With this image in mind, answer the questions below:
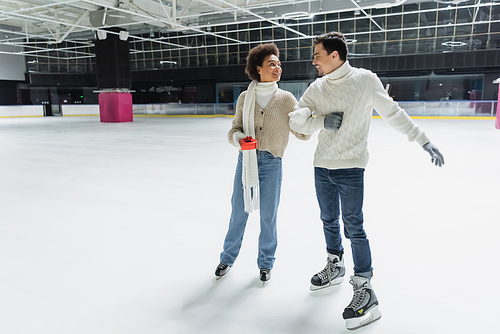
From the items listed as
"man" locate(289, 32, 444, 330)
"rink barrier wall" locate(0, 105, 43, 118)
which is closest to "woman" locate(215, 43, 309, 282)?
"man" locate(289, 32, 444, 330)

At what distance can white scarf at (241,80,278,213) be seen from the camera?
249 cm

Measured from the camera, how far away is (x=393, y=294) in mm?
2514

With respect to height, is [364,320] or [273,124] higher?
[273,124]

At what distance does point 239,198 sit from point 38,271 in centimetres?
166

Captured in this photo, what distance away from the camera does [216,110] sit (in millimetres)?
28531

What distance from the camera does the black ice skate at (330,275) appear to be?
258 cm

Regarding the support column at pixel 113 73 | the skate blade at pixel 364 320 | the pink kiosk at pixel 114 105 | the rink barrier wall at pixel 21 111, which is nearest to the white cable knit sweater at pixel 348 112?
the skate blade at pixel 364 320

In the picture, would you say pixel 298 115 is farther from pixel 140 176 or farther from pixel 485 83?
pixel 485 83

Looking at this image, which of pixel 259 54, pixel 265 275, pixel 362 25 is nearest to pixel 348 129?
pixel 259 54

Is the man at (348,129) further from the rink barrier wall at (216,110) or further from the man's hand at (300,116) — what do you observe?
the rink barrier wall at (216,110)

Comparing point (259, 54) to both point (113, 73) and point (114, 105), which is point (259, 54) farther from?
point (114, 105)

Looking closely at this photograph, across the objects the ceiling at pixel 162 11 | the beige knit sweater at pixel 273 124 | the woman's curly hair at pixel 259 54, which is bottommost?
the beige knit sweater at pixel 273 124

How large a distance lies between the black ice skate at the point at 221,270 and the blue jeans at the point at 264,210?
1.2 inches

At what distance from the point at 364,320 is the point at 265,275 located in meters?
0.75
